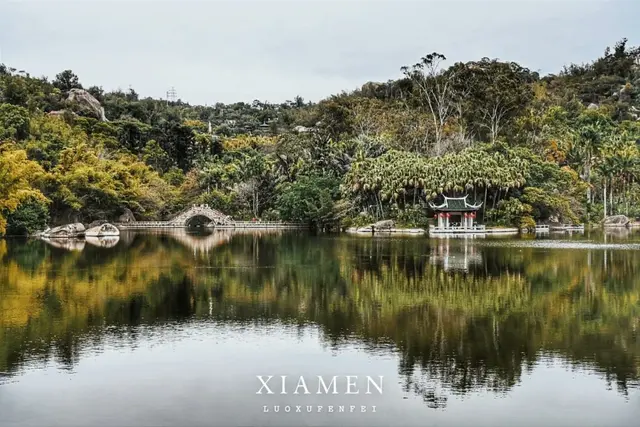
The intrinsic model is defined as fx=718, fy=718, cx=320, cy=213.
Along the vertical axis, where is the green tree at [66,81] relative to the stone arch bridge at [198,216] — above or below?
above

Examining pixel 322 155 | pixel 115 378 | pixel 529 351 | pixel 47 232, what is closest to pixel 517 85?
pixel 322 155

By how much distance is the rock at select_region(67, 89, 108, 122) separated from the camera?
336 feet

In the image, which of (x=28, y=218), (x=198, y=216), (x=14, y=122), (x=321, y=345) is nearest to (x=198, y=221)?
(x=198, y=216)

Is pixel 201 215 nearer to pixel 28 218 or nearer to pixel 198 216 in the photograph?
pixel 198 216

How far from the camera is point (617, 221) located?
70.6 m

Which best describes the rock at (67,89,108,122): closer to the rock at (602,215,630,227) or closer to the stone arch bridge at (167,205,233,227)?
the stone arch bridge at (167,205,233,227)

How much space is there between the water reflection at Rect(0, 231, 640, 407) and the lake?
3.1 inches

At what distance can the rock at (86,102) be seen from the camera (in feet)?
336

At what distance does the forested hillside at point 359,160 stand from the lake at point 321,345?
2406 centimetres

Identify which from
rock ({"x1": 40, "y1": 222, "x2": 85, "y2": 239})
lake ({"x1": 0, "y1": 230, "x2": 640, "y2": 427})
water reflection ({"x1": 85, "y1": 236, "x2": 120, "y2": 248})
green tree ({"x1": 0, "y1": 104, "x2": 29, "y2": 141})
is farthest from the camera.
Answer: green tree ({"x1": 0, "y1": 104, "x2": 29, "y2": 141})

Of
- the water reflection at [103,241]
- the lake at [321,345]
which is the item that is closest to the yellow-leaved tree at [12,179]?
the water reflection at [103,241]

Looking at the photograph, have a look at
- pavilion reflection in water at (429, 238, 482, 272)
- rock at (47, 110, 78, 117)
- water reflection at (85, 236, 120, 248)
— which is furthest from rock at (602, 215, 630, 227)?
rock at (47, 110, 78, 117)

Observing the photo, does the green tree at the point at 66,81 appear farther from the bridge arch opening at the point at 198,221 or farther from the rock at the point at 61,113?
the bridge arch opening at the point at 198,221

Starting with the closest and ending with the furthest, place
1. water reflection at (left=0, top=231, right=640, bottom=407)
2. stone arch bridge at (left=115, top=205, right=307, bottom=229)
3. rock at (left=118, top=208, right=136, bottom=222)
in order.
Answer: water reflection at (left=0, top=231, right=640, bottom=407), rock at (left=118, top=208, right=136, bottom=222), stone arch bridge at (left=115, top=205, right=307, bottom=229)
